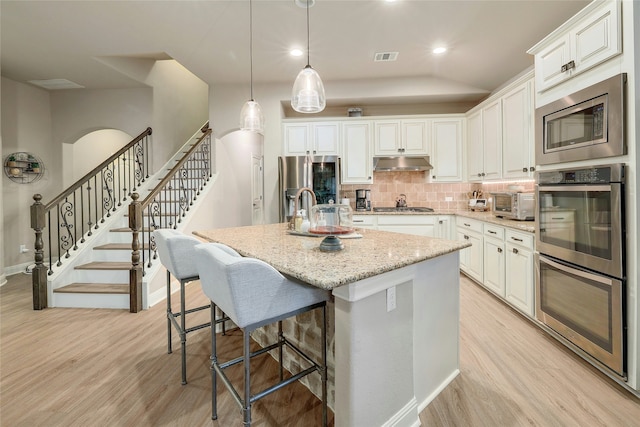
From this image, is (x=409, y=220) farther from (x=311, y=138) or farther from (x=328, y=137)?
(x=311, y=138)

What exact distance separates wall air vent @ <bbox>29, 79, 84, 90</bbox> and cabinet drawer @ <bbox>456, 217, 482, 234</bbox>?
6.30 m

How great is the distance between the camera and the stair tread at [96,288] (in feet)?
10.6

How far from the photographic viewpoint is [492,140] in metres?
3.79

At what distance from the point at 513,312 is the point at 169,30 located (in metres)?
4.64

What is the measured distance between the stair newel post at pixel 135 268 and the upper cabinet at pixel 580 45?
382 cm

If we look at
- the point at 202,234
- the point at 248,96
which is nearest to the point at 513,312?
the point at 202,234

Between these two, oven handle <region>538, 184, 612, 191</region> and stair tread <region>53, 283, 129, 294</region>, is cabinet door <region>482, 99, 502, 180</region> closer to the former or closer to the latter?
oven handle <region>538, 184, 612, 191</region>

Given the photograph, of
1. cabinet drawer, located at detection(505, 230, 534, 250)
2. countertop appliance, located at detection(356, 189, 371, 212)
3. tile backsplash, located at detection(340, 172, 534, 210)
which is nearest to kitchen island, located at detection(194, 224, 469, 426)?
cabinet drawer, located at detection(505, 230, 534, 250)

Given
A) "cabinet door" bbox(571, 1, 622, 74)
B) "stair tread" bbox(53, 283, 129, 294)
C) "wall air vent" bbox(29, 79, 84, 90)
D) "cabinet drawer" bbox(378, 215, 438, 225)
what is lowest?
"stair tread" bbox(53, 283, 129, 294)

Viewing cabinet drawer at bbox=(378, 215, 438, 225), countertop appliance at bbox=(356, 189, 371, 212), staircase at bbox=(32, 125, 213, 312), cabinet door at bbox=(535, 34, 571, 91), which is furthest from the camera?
countertop appliance at bbox=(356, 189, 371, 212)

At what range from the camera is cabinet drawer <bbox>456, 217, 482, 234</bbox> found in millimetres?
3607

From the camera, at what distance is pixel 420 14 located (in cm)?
294

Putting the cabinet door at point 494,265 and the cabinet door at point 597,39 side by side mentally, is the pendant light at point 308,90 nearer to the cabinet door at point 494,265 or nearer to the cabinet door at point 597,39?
the cabinet door at point 597,39

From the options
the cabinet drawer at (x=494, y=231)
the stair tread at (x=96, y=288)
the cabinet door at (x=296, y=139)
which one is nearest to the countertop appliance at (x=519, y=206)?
the cabinet drawer at (x=494, y=231)
